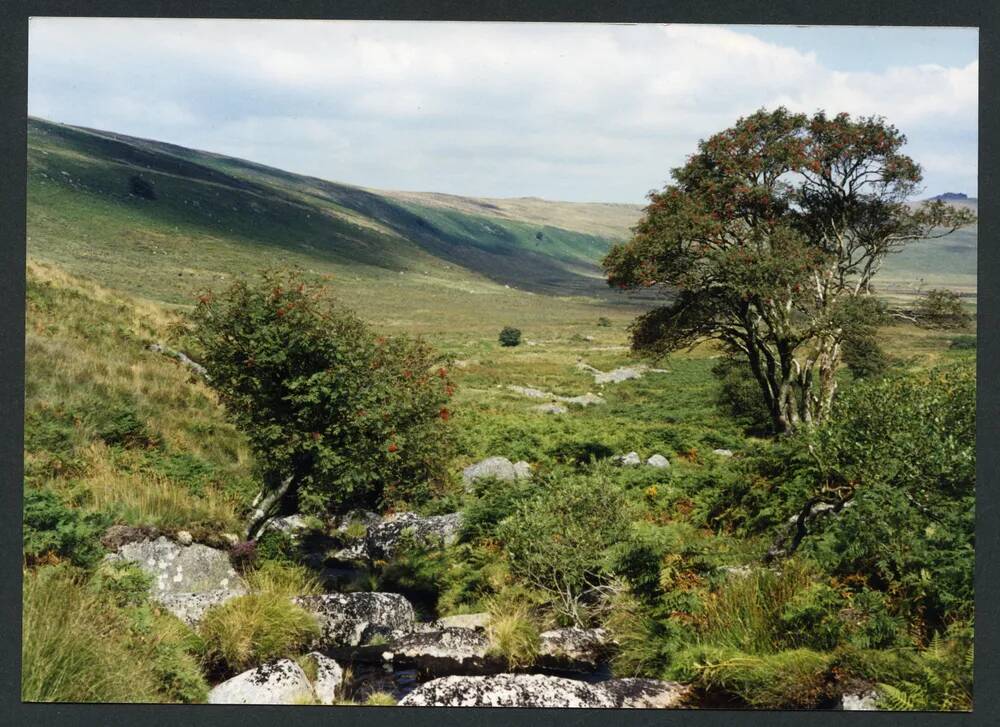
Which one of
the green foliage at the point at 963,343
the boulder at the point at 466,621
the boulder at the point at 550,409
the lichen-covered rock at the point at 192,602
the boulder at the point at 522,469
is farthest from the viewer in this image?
the boulder at the point at 550,409

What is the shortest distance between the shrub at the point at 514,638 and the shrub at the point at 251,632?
1.90 m

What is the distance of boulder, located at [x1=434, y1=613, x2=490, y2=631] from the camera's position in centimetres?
786

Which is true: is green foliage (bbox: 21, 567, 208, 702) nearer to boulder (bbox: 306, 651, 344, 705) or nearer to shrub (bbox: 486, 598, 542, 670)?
boulder (bbox: 306, 651, 344, 705)

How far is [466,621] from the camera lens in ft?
26.3

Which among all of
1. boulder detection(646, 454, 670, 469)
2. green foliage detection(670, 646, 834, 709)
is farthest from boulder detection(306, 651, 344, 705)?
boulder detection(646, 454, 670, 469)

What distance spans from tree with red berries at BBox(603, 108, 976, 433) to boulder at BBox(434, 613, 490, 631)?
14.8 ft

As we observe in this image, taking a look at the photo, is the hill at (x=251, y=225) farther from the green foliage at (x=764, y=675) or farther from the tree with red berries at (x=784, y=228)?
the green foliage at (x=764, y=675)

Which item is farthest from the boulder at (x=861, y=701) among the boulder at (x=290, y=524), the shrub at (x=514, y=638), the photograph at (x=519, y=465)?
the boulder at (x=290, y=524)

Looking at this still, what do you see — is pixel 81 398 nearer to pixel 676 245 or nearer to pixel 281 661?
pixel 281 661

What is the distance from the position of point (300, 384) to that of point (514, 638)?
3517 mm

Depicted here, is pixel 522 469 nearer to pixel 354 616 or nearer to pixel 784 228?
pixel 354 616

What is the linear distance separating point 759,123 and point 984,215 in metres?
2.97

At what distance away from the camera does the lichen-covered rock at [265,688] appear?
20.8 ft

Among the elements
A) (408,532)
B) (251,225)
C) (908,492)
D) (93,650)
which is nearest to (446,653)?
(408,532)
